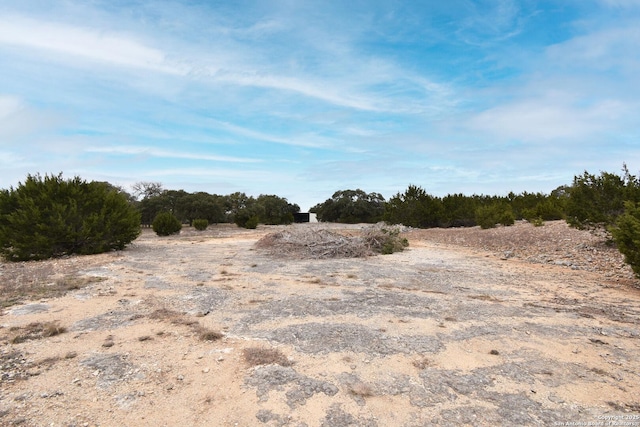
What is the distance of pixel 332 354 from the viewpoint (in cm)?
360

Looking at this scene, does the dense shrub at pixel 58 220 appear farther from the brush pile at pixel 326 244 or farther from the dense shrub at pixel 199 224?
the dense shrub at pixel 199 224

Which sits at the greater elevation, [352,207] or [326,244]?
[352,207]

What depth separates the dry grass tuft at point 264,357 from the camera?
3387 millimetres

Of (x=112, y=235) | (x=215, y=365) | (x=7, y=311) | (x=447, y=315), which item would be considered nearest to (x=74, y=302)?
(x=7, y=311)

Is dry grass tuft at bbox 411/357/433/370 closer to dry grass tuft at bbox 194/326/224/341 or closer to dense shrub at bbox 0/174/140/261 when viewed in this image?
dry grass tuft at bbox 194/326/224/341

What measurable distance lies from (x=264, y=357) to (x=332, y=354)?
2.38 feet

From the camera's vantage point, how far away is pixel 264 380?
3.06 metres

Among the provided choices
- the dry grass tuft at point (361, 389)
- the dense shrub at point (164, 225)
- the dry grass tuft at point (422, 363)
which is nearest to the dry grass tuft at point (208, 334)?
the dry grass tuft at point (361, 389)

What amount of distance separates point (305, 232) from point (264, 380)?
1019cm

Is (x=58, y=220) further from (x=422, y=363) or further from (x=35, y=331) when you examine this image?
(x=422, y=363)

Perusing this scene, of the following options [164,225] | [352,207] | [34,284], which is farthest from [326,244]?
[352,207]

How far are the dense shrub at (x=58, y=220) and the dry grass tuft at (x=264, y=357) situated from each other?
10572 mm

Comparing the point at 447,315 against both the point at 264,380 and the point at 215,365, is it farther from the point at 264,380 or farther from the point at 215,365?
the point at 215,365

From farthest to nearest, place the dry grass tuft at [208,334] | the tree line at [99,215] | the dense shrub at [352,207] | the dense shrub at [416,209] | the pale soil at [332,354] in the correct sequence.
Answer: the dense shrub at [352,207] < the dense shrub at [416,209] < the tree line at [99,215] < the dry grass tuft at [208,334] < the pale soil at [332,354]
